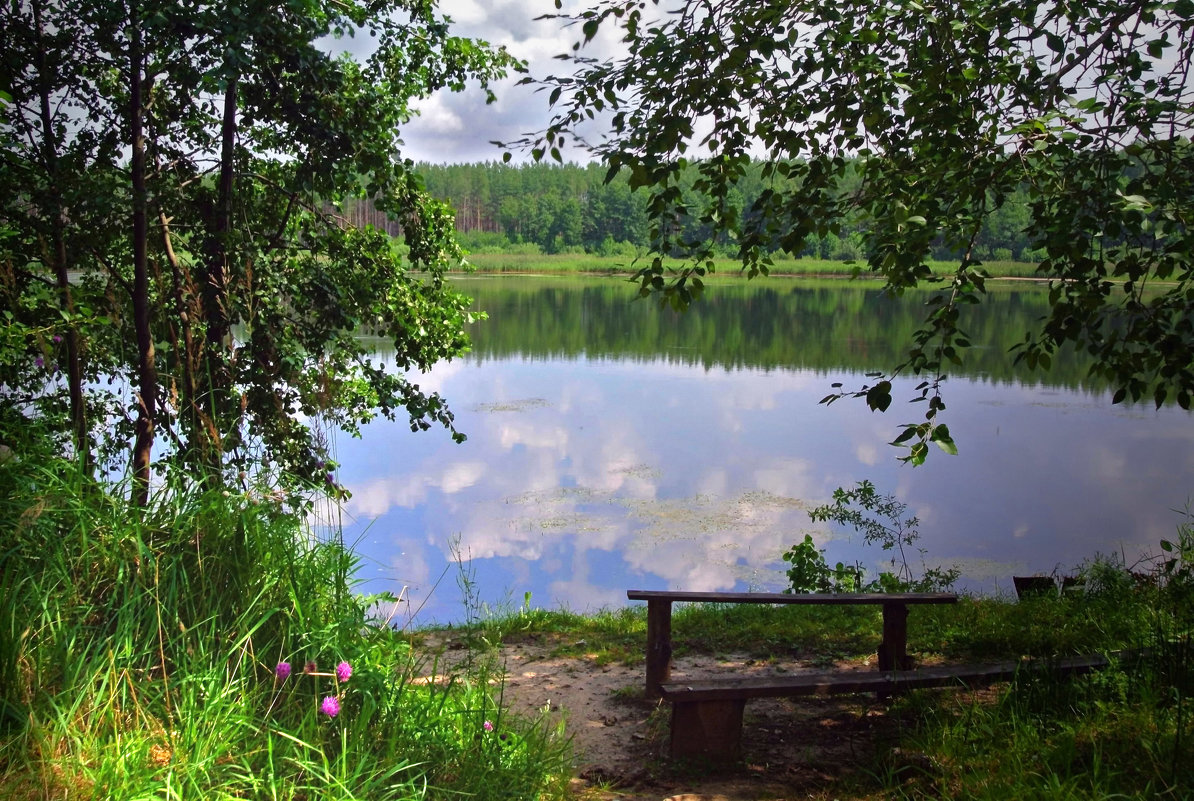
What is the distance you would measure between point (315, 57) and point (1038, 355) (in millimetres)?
3557

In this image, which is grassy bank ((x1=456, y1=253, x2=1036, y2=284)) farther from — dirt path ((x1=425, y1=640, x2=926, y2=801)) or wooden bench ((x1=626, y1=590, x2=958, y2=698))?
wooden bench ((x1=626, y1=590, x2=958, y2=698))

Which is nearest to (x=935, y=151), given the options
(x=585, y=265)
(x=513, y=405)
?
(x=513, y=405)

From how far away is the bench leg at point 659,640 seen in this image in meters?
4.30

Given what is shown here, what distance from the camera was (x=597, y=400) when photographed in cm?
1648

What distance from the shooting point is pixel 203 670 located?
2406mm

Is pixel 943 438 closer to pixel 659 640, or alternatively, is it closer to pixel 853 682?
pixel 853 682

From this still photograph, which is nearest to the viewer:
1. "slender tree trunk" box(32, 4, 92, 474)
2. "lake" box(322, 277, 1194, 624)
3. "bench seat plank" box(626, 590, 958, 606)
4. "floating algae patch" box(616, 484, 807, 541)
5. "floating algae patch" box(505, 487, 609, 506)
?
"bench seat plank" box(626, 590, 958, 606)

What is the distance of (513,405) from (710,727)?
12162 mm

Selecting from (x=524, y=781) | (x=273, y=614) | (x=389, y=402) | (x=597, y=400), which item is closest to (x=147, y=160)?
(x=389, y=402)

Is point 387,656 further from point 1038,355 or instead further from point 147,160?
point 147,160

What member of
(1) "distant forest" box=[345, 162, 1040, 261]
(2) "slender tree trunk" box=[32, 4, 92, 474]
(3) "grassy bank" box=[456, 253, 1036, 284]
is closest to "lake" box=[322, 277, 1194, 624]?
(2) "slender tree trunk" box=[32, 4, 92, 474]

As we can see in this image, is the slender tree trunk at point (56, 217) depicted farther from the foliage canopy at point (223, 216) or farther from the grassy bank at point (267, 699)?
the grassy bank at point (267, 699)

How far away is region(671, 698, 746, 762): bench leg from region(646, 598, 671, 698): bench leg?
1.72 ft

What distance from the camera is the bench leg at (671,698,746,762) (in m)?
3.74
